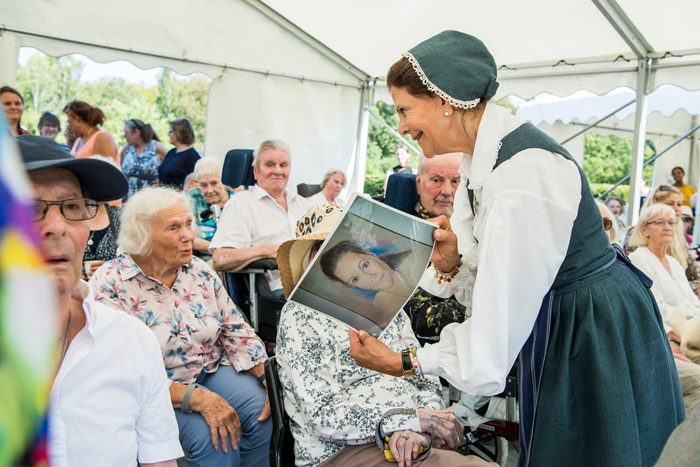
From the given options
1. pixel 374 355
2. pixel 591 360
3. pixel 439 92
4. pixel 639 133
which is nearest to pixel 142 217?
pixel 374 355

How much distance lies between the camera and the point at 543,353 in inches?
48.5

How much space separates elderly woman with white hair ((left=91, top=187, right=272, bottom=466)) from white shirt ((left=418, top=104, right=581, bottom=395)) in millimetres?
1284

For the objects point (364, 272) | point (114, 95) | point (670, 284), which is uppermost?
point (114, 95)

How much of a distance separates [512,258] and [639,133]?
5.10 m

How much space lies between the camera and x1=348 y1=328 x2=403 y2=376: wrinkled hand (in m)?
1.27

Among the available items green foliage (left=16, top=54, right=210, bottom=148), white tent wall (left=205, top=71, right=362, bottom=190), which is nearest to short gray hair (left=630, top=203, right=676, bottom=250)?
white tent wall (left=205, top=71, right=362, bottom=190)

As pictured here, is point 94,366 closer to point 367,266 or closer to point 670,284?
point 367,266

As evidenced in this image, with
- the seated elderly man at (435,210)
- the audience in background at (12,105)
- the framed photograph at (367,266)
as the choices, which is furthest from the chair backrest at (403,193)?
the audience in background at (12,105)

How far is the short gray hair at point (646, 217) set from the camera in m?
3.61

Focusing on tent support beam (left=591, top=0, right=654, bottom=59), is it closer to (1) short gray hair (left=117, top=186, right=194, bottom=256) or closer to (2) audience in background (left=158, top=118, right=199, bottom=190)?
(1) short gray hair (left=117, top=186, right=194, bottom=256)

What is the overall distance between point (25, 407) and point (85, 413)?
3.65 ft

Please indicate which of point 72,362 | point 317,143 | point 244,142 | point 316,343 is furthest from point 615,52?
point 72,362

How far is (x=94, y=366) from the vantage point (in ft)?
3.91

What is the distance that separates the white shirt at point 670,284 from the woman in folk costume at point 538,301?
2.52 meters
